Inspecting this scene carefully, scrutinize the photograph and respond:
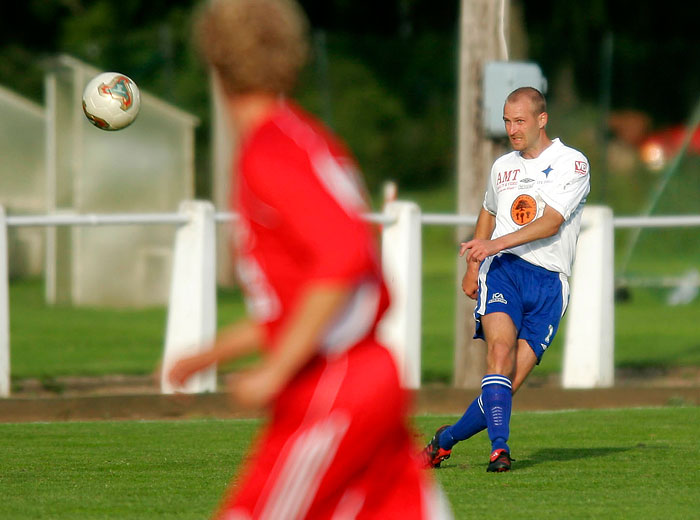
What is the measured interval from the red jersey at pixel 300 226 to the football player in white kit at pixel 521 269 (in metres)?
3.56

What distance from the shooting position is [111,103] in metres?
7.85

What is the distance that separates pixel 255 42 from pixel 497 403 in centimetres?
385

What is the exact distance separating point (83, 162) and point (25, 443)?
1174 cm

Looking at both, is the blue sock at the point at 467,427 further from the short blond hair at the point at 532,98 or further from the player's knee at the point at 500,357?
the short blond hair at the point at 532,98

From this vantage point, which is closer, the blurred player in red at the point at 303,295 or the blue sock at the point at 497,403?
the blurred player in red at the point at 303,295

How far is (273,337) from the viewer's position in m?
3.23

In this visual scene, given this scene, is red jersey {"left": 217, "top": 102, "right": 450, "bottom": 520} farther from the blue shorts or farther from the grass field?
the blue shorts

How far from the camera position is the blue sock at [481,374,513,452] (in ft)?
21.8

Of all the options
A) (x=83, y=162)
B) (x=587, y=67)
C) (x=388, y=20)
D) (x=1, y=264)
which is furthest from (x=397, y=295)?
(x=388, y=20)

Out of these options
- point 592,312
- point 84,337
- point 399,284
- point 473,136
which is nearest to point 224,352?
point 399,284

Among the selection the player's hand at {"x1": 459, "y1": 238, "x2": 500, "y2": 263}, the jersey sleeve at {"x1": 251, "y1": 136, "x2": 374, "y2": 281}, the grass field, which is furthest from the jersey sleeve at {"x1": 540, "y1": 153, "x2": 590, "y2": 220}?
the jersey sleeve at {"x1": 251, "y1": 136, "x2": 374, "y2": 281}

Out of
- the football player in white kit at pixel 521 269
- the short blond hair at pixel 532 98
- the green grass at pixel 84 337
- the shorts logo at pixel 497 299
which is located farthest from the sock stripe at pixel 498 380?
the green grass at pixel 84 337

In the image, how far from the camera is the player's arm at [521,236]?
251 inches

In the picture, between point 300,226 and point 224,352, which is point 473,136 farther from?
point 300,226
